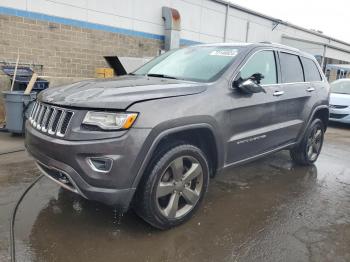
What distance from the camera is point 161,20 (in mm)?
12531

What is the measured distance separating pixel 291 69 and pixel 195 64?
1.62m

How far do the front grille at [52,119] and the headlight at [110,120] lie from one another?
176 mm

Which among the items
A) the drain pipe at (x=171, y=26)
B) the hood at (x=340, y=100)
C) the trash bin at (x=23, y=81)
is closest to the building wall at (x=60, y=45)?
the drain pipe at (x=171, y=26)

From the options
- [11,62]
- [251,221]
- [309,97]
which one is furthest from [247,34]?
[251,221]

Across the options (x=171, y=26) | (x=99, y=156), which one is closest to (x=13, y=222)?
(x=99, y=156)

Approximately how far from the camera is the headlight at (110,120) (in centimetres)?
257

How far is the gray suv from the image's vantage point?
258cm

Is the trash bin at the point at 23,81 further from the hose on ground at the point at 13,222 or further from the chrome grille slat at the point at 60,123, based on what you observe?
the chrome grille slat at the point at 60,123

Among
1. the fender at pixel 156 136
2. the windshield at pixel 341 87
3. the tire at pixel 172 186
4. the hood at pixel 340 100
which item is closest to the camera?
the fender at pixel 156 136

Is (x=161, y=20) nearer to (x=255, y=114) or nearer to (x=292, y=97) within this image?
(x=292, y=97)

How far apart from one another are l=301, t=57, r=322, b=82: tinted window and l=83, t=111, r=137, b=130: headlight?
3412 mm

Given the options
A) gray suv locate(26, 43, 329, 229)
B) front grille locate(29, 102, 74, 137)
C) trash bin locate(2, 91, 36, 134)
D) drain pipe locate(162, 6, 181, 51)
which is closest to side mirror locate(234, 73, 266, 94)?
gray suv locate(26, 43, 329, 229)

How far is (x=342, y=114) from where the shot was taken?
9.72 m

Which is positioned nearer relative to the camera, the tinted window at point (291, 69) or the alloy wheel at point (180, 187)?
the alloy wheel at point (180, 187)
